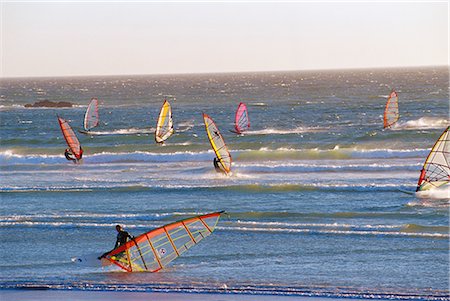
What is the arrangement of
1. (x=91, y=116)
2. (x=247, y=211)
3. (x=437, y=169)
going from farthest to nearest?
(x=91, y=116) → (x=437, y=169) → (x=247, y=211)

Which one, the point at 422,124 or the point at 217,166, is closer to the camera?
the point at 217,166

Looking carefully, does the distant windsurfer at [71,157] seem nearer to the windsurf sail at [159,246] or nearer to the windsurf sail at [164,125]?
the windsurf sail at [164,125]

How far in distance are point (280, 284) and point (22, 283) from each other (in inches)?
181

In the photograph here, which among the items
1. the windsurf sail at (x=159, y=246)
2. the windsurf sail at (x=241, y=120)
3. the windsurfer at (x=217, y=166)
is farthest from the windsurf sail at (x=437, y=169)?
the windsurf sail at (x=241, y=120)

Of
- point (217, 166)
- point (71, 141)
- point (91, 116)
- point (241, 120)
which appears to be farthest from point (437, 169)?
point (91, 116)

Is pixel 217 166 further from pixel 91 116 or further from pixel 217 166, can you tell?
pixel 91 116

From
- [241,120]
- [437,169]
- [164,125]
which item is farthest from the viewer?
[241,120]

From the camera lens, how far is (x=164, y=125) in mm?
37719

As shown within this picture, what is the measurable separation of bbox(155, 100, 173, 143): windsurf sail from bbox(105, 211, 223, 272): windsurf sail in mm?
21937

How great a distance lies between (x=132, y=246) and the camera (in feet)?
47.1

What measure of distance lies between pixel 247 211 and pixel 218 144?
20.6 ft

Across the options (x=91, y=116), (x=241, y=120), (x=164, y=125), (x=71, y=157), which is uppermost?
(x=164, y=125)

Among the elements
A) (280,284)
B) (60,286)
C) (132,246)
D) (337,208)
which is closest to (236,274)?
(280,284)

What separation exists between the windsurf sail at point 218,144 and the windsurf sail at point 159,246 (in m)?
10.4
